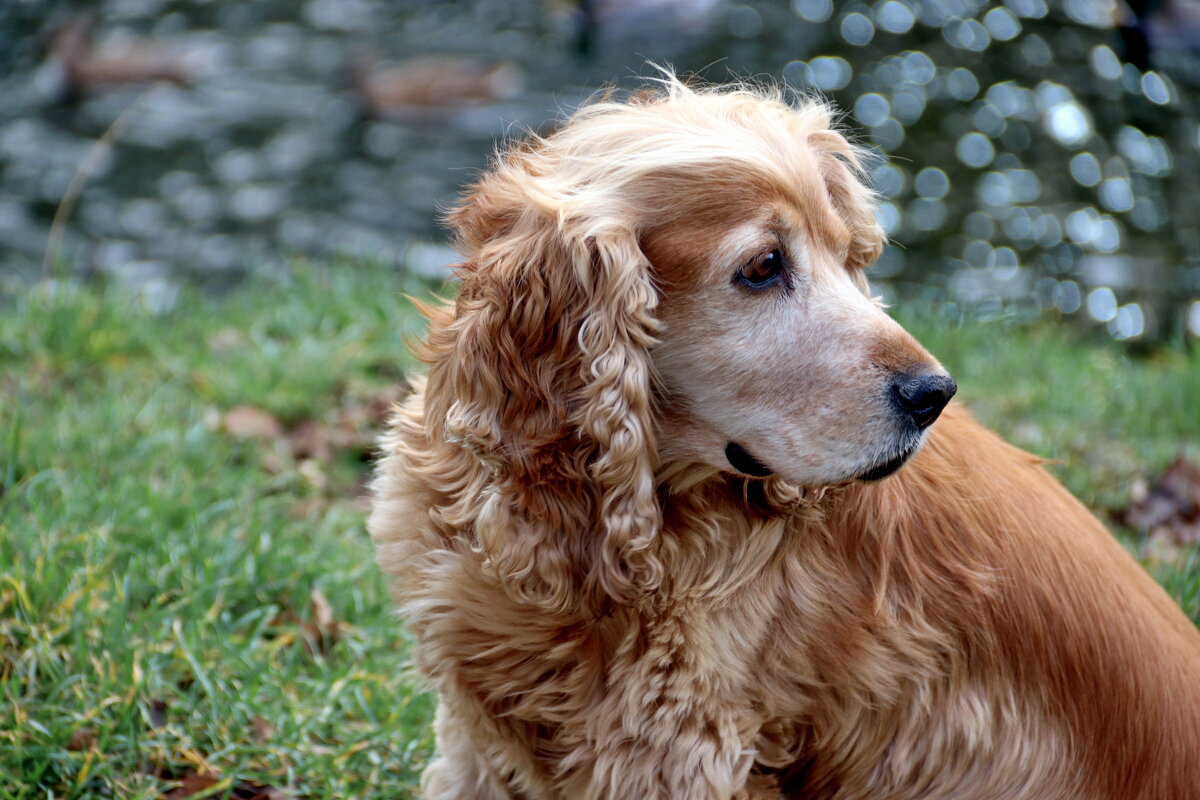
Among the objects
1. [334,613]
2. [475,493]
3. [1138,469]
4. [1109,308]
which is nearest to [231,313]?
[334,613]

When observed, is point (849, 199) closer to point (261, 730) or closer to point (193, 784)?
point (261, 730)

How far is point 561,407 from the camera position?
7.86 feet

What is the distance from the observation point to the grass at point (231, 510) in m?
3.09

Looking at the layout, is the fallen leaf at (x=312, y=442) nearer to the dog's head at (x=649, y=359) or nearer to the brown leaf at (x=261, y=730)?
the brown leaf at (x=261, y=730)

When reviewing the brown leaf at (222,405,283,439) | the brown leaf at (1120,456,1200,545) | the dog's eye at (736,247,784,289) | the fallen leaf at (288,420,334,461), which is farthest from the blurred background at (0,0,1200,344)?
the dog's eye at (736,247,784,289)

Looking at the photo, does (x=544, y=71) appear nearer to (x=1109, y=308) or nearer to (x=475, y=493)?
(x=1109, y=308)

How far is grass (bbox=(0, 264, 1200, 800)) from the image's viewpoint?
122 inches

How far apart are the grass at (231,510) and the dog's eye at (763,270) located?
914 millimetres

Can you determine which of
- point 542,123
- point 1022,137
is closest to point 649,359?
point 542,123

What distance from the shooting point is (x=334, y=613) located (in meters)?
3.83

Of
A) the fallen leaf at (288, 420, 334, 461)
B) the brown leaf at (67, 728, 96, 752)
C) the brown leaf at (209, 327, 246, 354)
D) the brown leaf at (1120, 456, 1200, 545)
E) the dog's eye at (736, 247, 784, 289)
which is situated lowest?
the brown leaf at (209, 327, 246, 354)

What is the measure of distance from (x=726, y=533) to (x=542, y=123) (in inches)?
258

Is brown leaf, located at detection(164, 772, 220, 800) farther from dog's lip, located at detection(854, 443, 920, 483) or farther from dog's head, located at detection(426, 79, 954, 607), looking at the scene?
dog's lip, located at detection(854, 443, 920, 483)

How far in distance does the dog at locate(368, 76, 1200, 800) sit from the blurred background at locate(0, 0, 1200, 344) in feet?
13.0
